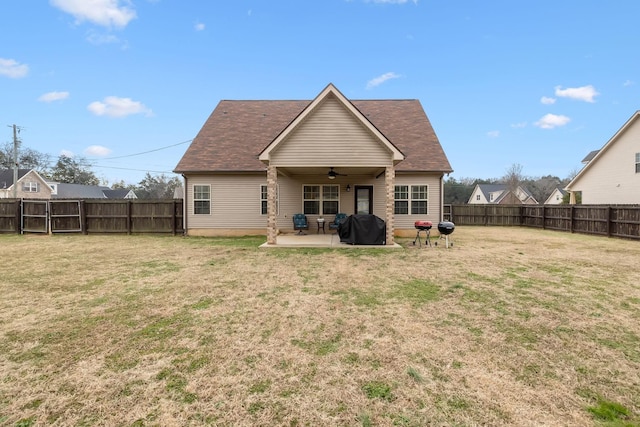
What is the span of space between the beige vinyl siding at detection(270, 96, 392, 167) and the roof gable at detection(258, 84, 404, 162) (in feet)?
0.35

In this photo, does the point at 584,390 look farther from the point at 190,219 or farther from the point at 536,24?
the point at 536,24

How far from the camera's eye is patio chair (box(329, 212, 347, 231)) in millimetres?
13414

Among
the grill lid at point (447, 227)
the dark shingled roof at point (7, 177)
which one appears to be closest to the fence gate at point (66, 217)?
the grill lid at point (447, 227)

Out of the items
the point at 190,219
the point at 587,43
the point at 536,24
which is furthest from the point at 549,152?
the point at 190,219

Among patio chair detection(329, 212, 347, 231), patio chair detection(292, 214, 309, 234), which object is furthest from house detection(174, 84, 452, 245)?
patio chair detection(292, 214, 309, 234)

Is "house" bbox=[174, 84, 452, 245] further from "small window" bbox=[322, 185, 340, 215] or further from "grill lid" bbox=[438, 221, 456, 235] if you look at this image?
"grill lid" bbox=[438, 221, 456, 235]

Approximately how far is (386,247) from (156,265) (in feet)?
22.9

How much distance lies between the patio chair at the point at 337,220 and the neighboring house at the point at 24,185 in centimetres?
4305

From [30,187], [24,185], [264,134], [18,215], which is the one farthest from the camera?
[30,187]

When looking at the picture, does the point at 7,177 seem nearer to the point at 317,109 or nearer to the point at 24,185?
the point at 24,185

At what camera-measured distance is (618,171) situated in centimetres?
1708

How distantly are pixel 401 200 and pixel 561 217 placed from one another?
10576 millimetres

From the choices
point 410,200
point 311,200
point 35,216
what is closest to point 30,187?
point 35,216

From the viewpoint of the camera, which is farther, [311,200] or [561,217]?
[561,217]
